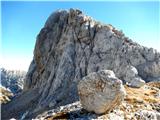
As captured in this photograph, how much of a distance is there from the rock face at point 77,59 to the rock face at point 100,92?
90888 mm

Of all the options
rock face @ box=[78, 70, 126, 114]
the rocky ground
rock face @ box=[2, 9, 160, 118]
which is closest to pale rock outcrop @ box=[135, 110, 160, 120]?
the rocky ground

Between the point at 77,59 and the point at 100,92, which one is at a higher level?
Result: the point at 77,59

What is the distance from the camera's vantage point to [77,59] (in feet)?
534

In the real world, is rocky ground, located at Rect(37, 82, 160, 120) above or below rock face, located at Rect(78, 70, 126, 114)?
below

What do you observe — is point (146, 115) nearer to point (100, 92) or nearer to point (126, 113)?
point (126, 113)

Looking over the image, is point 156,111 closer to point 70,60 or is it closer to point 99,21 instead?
point 70,60

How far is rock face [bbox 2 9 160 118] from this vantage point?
141125mm

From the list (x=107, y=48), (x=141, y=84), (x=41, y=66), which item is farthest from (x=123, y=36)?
(x=141, y=84)

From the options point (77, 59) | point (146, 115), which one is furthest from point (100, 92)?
point (77, 59)

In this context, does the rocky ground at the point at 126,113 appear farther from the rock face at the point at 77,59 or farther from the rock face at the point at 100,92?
the rock face at the point at 77,59

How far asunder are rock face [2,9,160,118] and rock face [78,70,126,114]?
9089 centimetres

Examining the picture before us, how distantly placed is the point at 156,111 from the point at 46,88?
129 meters

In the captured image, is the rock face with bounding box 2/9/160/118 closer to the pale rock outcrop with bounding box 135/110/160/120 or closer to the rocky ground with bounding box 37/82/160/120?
the rocky ground with bounding box 37/82/160/120

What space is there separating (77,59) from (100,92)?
128 m
